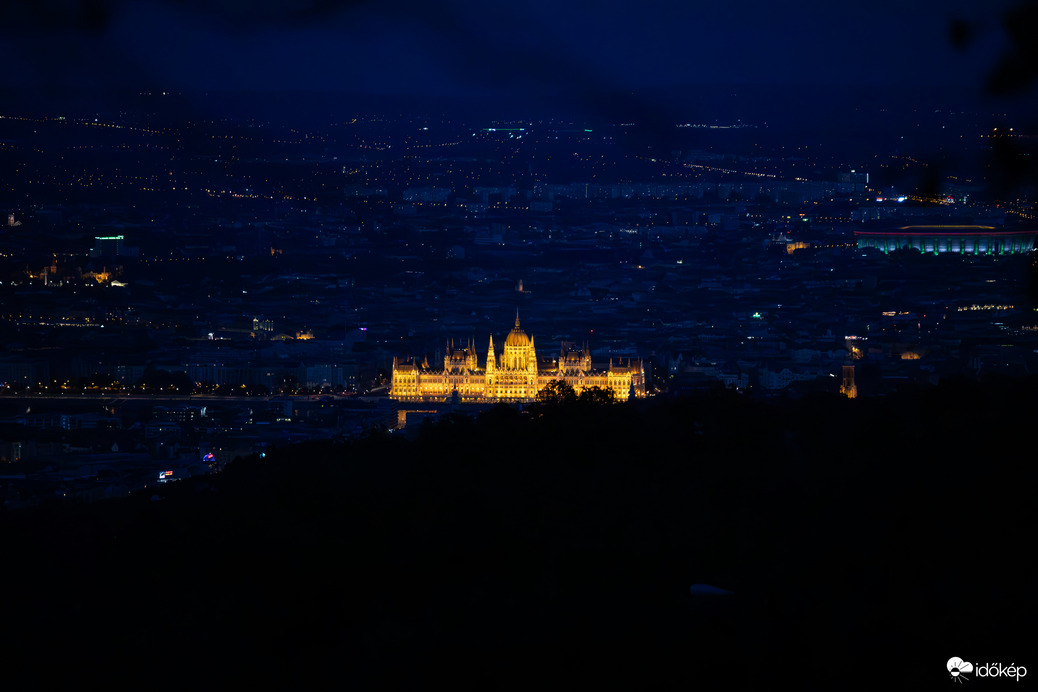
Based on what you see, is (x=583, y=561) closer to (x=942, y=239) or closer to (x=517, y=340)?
(x=517, y=340)

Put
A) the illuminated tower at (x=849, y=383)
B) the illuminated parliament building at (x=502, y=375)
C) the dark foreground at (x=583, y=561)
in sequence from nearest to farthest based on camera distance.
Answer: the dark foreground at (x=583, y=561) < the illuminated tower at (x=849, y=383) < the illuminated parliament building at (x=502, y=375)

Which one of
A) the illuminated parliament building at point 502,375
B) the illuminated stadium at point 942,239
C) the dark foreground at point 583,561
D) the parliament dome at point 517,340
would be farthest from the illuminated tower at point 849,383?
the illuminated stadium at point 942,239

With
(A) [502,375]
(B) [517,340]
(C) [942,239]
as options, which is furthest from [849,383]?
(C) [942,239]

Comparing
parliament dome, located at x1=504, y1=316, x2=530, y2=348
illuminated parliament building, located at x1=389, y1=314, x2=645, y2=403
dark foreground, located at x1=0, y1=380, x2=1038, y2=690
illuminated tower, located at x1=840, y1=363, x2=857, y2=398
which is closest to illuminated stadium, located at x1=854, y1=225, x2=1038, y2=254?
illuminated parliament building, located at x1=389, y1=314, x2=645, y2=403

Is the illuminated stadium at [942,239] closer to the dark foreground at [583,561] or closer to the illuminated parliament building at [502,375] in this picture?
the illuminated parliament building at [502,375]

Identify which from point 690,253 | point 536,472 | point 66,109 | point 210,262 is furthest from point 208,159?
point 536,472

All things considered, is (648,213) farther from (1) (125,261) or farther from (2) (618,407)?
(2) (618,407)
